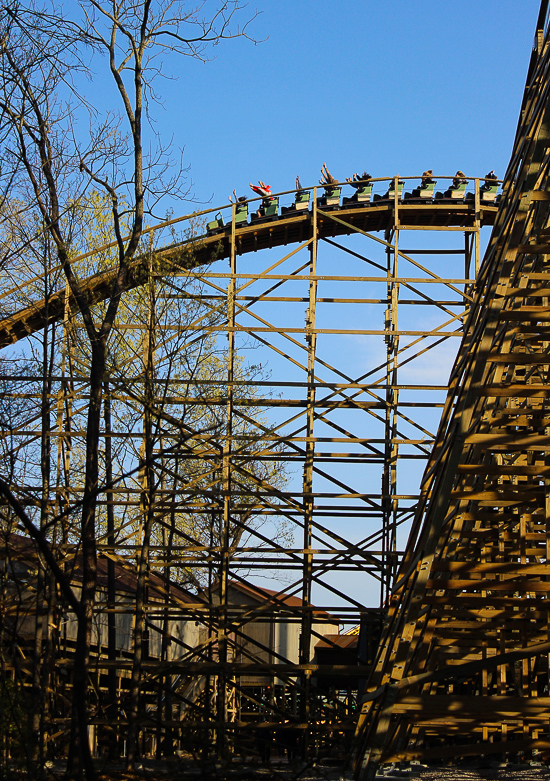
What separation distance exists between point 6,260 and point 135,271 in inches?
207

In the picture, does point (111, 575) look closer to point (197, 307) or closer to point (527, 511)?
point (197, 307)

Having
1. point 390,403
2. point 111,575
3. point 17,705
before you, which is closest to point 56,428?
point 111,575

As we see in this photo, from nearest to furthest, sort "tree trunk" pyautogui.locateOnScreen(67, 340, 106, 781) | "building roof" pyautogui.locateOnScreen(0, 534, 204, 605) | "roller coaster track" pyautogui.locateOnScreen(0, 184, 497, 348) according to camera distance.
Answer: "tree trunk" pyautogui.locateOnScreen(67, 340, 106, 781), "building roof" pyautogui.locateOnScreen(0, 534, 204, 605), "roller coaster track" pyautogui.locateOnScreen(0, 184, 497, 348)

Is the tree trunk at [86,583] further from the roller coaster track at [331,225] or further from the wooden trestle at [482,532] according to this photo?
the roller coaster track at [331,225]

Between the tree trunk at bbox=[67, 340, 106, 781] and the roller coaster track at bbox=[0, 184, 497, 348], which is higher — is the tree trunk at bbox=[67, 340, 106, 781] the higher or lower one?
A: the lower one

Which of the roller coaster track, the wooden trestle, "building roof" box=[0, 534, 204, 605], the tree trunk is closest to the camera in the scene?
the wooden trestle

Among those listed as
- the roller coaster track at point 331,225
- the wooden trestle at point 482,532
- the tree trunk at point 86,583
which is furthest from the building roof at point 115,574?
the wooden trestle at point 482,532

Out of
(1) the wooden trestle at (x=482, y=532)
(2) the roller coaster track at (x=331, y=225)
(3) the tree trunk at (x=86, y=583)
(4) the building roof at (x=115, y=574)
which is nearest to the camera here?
(1) the wooden trestle at (x=482, y=532)

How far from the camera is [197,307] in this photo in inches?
555

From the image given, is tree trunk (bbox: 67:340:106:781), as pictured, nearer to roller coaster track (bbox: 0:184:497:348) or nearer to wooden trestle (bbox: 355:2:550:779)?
wooden trestle (bbox: 355:2:550:779)

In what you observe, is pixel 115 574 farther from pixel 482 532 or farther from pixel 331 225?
pixel 482 532

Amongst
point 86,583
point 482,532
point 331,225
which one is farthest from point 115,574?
point 482,532

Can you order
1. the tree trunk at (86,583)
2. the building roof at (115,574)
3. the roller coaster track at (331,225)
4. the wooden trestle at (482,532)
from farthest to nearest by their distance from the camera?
the roller coaster track at (331,225), the building roof at (115,574), the tree trunk at (86,583), the wooden trestle at (482,532)

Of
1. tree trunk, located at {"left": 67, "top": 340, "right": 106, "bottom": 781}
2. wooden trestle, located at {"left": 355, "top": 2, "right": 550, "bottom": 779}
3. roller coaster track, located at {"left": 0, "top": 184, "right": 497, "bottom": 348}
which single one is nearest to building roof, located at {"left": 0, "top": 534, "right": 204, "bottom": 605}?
tree trunk, located at {"left": 67, "top": 340, "right": 106, "bottom": 781}
